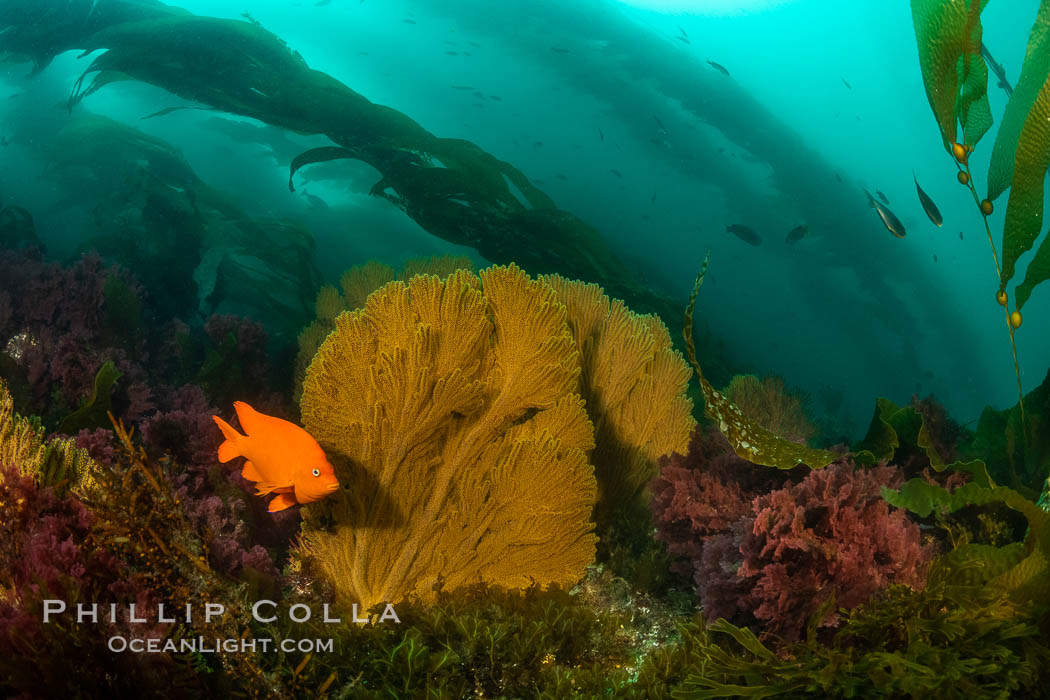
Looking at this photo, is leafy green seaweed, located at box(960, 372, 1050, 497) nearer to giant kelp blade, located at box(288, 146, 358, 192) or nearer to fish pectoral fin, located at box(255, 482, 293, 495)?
fish pectoral fin, located at box(255, 482, 293, 495)

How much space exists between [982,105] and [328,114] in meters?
11.5

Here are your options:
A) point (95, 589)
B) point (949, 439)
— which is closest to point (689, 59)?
point (949, 439)

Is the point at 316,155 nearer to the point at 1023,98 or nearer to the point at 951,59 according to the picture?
the point at 951,59

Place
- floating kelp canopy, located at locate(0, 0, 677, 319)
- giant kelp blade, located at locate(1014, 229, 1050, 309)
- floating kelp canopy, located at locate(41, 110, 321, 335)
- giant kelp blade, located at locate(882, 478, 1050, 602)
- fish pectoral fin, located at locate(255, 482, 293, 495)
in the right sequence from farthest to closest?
floating kelp canopy, located at locate(0, 0, 677, 319) → floating kelp canopy, located at locate(41, 110, 321, 335) → giant kelp blade, located at locate(1014, 229, 1050, 309) → fish pectoral fin, located at locate(255, 482, 293, 495) → giant kelp blade, located at locate(882, 478, 1050, 602)

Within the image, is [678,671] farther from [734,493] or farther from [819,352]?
[819,352]

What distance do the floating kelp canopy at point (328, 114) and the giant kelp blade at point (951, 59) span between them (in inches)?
337

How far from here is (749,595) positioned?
2.06 meters

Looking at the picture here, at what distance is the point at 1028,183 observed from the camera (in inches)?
76.4

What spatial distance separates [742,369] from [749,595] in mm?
12167

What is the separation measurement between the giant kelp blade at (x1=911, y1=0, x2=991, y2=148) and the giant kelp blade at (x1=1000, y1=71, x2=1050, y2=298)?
15 cm

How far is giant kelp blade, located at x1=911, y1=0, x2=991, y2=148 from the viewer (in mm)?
1861

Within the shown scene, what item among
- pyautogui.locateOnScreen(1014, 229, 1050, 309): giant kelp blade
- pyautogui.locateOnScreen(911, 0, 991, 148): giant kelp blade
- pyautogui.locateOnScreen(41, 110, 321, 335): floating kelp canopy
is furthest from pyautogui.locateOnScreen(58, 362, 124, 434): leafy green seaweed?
pyautogui.locateOnScreen(41, 110, 321, 335): floating kelp canopy

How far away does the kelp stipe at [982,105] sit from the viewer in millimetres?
1856

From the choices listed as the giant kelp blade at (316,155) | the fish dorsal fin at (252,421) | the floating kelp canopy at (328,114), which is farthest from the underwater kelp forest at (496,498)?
the floating kelp canopy at (328,114)
